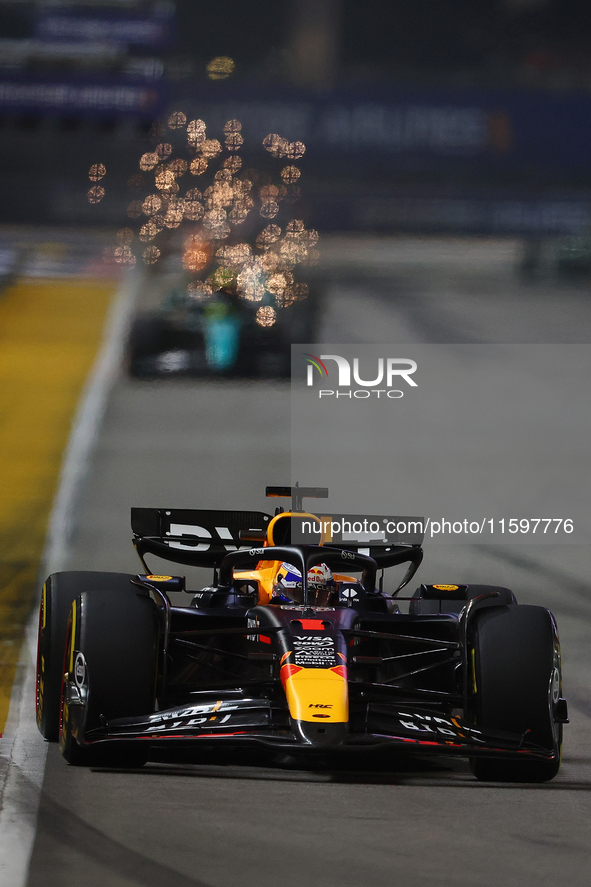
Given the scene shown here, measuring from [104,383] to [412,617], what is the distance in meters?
14.8

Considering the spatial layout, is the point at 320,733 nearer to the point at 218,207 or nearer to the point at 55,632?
the point at 55,632

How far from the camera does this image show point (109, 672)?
216 inches

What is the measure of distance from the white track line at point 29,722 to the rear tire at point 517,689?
1.96 metres

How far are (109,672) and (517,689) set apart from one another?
179 centimetres

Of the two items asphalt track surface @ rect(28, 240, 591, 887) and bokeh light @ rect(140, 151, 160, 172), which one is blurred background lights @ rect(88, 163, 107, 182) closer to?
bokeh light @ rect(140, 151, 160, 172)

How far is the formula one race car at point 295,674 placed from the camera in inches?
205

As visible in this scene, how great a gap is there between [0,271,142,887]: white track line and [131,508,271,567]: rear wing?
1.09 metres

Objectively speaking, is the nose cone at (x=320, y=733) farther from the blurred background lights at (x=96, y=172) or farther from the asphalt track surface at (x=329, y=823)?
the blurred background lights at (x=96, y=172)

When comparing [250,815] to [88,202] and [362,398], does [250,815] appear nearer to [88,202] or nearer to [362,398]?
[362,398]

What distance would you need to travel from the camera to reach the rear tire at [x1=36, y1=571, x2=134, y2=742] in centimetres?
602

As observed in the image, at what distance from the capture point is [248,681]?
5465 millimetres

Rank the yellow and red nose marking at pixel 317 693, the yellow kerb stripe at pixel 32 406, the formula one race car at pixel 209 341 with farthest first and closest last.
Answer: the formula one race car at pixel 209 341 < the yellow kerb stripe at pixel 32 406 < the yellow and red nose marking at pixel 317 693

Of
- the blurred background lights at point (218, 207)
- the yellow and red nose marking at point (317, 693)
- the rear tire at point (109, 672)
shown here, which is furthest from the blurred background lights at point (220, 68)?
the yellow and red nose marking at point (317, 693)

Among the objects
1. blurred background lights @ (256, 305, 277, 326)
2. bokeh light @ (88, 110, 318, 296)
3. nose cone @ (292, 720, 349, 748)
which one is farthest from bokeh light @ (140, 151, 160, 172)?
nose cone @ (292, 720, 349, 748)
